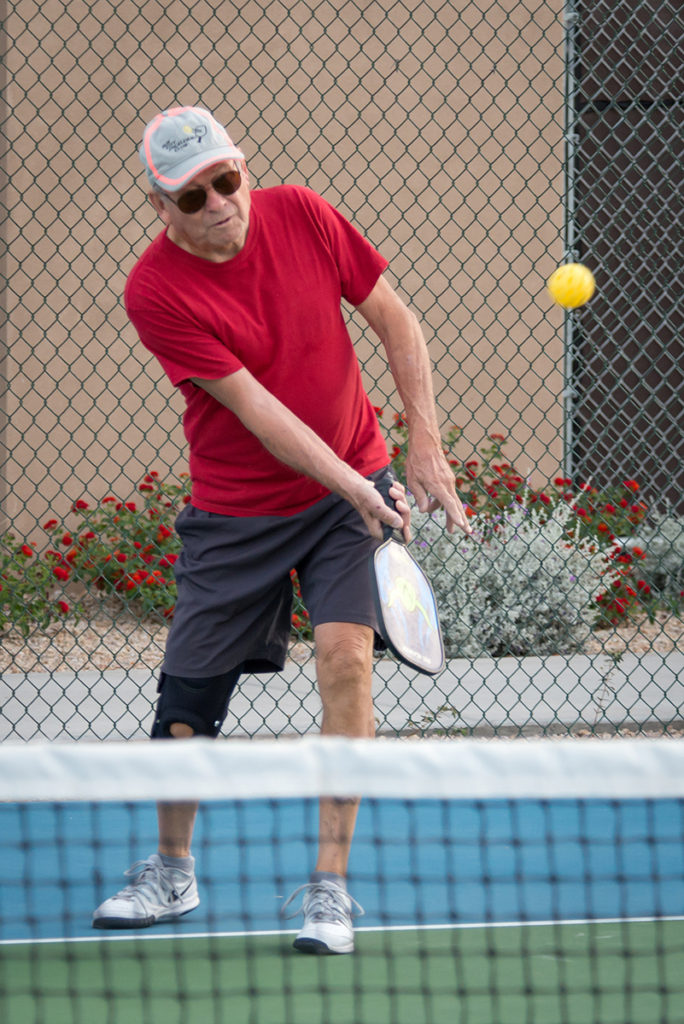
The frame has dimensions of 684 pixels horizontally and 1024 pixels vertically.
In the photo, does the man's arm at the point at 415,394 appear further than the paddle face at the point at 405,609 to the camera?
Yes

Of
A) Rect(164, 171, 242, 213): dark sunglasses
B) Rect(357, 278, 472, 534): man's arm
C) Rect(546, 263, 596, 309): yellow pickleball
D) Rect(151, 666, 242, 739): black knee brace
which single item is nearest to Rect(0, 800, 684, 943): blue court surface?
Rect(151, 666, 242, 739): black knee brace

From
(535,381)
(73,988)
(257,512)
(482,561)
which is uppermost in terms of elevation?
(535,381)

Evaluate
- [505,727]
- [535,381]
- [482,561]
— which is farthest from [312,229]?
[535,381]

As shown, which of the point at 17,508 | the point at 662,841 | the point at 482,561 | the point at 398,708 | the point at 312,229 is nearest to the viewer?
the point at 312,229

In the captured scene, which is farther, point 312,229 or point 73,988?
point 312,229

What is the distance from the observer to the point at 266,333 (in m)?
3.02

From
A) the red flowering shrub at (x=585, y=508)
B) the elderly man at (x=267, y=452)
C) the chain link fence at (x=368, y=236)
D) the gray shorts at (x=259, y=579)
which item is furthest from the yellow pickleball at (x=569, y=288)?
the gray shorts at (x=259, y=579)

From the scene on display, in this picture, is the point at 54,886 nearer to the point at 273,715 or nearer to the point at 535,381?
the point at 273,715

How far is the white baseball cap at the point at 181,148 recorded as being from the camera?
2.78 metres

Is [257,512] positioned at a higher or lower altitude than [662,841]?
higher

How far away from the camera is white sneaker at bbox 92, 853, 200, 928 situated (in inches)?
122

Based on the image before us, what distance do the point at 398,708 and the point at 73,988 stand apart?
275cm

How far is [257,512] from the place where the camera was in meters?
3.15

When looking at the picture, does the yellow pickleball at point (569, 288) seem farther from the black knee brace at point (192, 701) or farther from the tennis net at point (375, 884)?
the black knee brace at point (192, 701)
